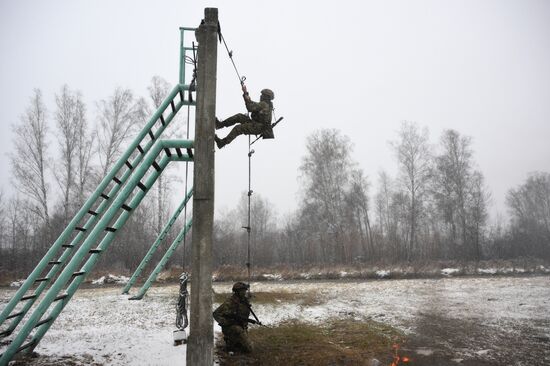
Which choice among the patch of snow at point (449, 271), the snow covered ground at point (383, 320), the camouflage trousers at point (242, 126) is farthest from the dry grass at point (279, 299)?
the patch of snow at point (449, 271)

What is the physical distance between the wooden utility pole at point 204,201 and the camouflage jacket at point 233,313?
2.47 meters

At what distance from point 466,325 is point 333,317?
3.34 meters

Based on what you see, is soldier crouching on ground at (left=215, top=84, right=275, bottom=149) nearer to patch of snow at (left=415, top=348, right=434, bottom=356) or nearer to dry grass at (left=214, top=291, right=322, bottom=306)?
patch of snow at (left=415, top=348, right=434, bottom=356)

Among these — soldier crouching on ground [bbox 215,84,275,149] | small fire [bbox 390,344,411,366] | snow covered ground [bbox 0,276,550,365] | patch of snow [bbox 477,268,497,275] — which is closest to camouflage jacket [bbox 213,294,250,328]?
snow covered ground [bbox 0,276,550,365]

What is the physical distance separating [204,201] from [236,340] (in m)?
3.35

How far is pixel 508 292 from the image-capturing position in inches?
515

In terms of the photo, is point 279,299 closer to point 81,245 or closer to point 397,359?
point 397,359

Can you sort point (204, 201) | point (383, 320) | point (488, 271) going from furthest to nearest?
point (488, 271)
point (383, 320)
point (204, 201)

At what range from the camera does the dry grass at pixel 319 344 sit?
5.63 meters

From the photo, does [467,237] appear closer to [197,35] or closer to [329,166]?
[329,166]

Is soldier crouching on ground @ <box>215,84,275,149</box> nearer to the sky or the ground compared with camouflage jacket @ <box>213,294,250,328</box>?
nearer to the sky

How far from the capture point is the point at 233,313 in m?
6.18

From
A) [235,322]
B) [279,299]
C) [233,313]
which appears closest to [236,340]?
[235,322]

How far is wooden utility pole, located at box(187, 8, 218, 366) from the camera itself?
3.64m
